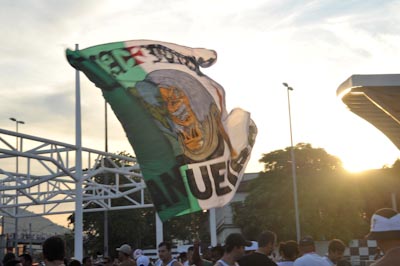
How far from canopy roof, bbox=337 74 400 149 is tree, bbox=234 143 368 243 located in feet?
132

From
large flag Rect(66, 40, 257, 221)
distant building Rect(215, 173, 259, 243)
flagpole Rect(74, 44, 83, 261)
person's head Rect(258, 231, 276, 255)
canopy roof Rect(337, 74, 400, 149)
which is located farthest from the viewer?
distant building Rect(215, 173, 259, 243)

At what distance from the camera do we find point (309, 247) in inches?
306

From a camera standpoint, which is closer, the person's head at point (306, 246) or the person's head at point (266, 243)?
the person's head at point (266, 243)

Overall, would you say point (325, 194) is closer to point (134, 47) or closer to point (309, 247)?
point (134, 47)

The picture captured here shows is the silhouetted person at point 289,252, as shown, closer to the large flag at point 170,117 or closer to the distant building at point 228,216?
the large flag at point 170,117

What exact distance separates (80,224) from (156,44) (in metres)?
8.97

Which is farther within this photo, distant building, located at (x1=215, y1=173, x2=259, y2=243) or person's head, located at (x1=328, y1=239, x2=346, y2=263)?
distant building, located at (x1=215, y1=173, x2=259, y2=243)

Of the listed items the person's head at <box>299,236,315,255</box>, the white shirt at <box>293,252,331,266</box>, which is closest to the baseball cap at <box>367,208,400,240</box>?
the white shirt at <box>293,252,331,266</box>

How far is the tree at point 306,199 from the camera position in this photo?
45.6m

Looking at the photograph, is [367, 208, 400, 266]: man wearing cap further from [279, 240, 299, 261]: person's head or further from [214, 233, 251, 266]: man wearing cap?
[279, 240, 299, 261]: person's head

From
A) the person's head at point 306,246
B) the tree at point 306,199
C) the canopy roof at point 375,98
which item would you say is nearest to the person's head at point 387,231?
the canopy roof at point 375,98

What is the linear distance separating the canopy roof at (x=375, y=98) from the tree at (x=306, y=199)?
132 feet

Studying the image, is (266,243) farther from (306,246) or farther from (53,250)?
(53,250)

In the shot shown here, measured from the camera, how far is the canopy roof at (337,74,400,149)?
16.6ft
